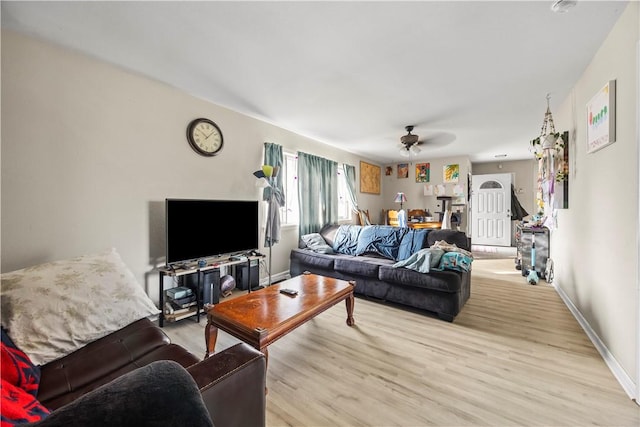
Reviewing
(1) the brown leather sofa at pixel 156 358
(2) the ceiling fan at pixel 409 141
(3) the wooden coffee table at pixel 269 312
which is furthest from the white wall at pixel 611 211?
(1) the brown leather sofa at pixel 156 358

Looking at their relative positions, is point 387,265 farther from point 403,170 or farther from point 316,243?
point 403,170

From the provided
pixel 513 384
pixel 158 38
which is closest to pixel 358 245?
pixel 513 384

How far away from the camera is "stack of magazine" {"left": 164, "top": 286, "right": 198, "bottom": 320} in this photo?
2434 mm

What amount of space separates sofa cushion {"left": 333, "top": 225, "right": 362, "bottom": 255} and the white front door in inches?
174

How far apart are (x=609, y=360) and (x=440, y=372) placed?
1211 millimetres

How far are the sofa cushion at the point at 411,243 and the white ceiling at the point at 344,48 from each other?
160 centimetres

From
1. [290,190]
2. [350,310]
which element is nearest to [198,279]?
[350,310]

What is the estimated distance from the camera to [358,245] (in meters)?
3.87

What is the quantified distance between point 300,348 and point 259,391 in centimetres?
113

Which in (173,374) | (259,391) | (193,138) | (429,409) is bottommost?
(429,409)

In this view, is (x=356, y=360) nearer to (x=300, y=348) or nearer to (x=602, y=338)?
(x=300, y=348)

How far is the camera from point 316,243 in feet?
13.2

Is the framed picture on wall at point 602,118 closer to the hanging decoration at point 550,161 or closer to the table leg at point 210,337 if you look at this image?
the hanging decoration at point 550,161

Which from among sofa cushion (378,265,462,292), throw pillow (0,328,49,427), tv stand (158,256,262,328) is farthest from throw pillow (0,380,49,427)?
sofa cushion (378,265,462,292)
